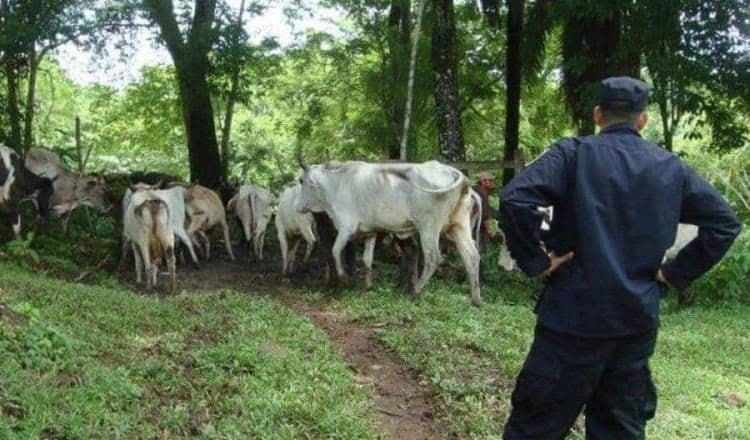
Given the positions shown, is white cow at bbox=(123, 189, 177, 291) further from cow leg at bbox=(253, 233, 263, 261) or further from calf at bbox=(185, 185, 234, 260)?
cow leg at bbox=(253, 233, 263, 261)

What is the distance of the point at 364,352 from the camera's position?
6.85 m

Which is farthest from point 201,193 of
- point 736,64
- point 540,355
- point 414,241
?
point 540,355

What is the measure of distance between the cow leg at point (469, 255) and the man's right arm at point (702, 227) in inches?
235

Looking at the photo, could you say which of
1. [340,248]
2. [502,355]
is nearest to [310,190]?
[340,248]

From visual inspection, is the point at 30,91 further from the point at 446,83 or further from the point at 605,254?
the point at 605,254

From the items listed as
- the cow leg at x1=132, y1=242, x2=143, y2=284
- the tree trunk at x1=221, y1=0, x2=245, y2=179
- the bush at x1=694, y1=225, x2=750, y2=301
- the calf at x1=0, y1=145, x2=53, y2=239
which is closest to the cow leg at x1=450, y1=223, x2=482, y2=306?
the bush at x1=694, y1=225, x2=750, y2=301

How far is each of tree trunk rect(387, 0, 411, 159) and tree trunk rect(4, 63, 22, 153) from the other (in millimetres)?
A: 6919

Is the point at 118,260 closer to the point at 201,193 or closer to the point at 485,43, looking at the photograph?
the point at 201,193

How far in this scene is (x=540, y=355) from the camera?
3.27 m

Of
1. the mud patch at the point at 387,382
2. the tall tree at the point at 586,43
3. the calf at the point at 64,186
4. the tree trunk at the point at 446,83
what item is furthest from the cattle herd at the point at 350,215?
the tall tree at the point at 586,43

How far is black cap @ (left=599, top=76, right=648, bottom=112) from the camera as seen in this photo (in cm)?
329

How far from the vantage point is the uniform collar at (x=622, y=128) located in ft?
10.8

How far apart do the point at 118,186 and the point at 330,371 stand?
405 inches

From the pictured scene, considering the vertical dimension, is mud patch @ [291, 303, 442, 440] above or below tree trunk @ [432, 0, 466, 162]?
below
